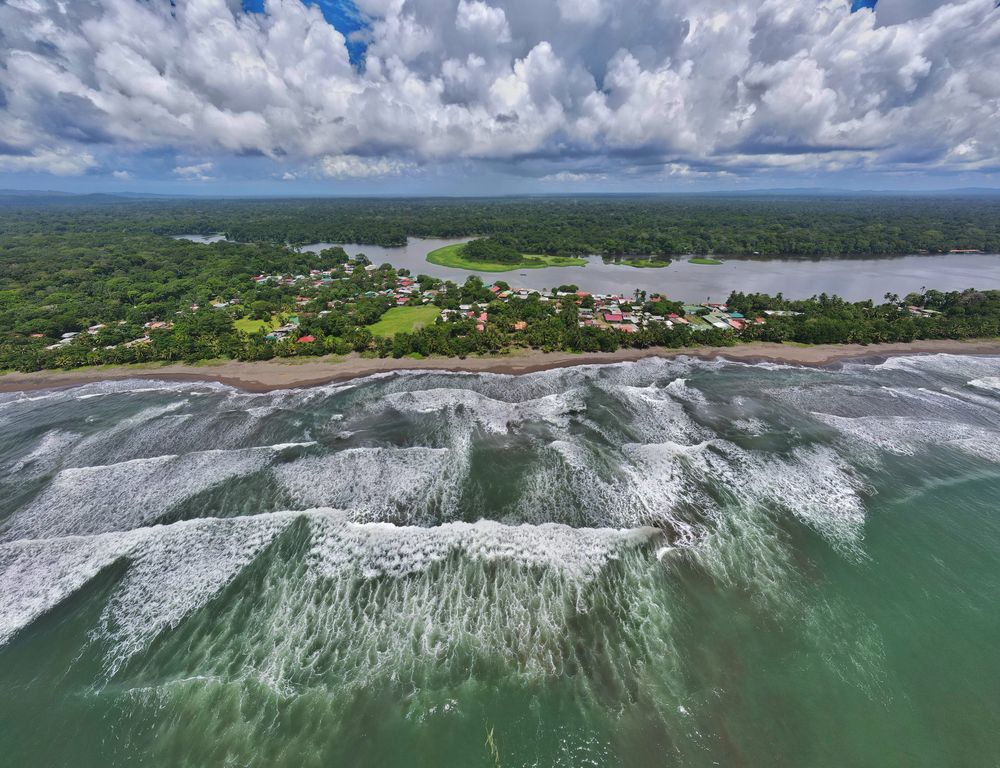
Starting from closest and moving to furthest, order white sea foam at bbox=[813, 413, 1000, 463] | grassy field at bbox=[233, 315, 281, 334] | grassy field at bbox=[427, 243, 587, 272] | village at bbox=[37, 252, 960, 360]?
white sea foam at bbox=[813, 413, 1000, 463], village at bbox=[37, 252, 960, 360], grassy field at bbox=[233, 315, 281, 334], grassy field at bbox=[427, 243, 587, 272]

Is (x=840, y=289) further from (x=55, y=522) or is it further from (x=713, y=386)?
(x=55, y=522)

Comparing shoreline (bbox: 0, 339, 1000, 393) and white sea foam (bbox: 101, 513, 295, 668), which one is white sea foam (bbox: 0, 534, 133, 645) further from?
shoreline (bbox: 0, 339, 1000, 393)

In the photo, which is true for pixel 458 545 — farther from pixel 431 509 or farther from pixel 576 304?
pixel 576 304

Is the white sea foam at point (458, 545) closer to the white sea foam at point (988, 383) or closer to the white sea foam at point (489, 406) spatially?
the white sea foam at point (489, 406)

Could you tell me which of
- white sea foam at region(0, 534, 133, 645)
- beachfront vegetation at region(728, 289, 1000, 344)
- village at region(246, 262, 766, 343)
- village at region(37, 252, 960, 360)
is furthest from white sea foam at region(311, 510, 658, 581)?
beachfront vegetation at region(728, 289, 1000, 344)

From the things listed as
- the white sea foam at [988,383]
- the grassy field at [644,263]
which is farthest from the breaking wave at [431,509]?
the grassy field at [644,263]

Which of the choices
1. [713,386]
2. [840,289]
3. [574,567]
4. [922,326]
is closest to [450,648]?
[574,567]
